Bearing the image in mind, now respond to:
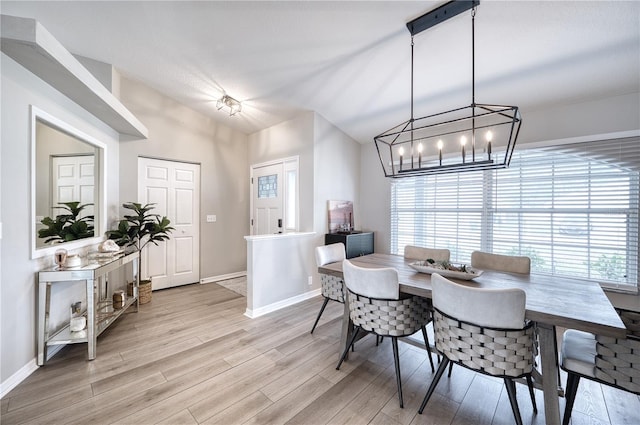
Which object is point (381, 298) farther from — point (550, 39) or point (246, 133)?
point (246, 133)

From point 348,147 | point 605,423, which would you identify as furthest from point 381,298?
point 348,147

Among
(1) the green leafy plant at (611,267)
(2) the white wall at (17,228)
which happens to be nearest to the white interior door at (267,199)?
(2) the white wall at (17,228)

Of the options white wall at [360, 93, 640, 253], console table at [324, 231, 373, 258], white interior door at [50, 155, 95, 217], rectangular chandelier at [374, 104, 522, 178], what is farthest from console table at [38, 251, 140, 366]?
white wall at [360, 93, 640, 253]

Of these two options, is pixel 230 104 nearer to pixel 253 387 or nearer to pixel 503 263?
pixel 253 387

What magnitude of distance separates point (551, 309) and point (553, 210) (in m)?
2.32

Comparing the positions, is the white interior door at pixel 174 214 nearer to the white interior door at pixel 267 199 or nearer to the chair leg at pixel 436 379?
the white interior door at pixel 267 199

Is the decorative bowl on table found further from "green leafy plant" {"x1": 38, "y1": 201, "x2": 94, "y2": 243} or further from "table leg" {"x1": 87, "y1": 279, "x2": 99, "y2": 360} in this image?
"green leafy plant" {"x1": 38, "y1": 201, "x2": 94, "y2": 243}

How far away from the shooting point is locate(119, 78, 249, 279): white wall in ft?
12.3

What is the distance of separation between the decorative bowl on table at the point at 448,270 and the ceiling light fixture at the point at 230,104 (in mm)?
3398

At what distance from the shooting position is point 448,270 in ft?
6.59

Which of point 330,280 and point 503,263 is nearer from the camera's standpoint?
point 503,263

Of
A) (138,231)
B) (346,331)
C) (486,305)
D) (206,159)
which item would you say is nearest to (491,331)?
(486,305)

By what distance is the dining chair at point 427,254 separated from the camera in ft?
8.63

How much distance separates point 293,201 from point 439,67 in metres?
2.63
